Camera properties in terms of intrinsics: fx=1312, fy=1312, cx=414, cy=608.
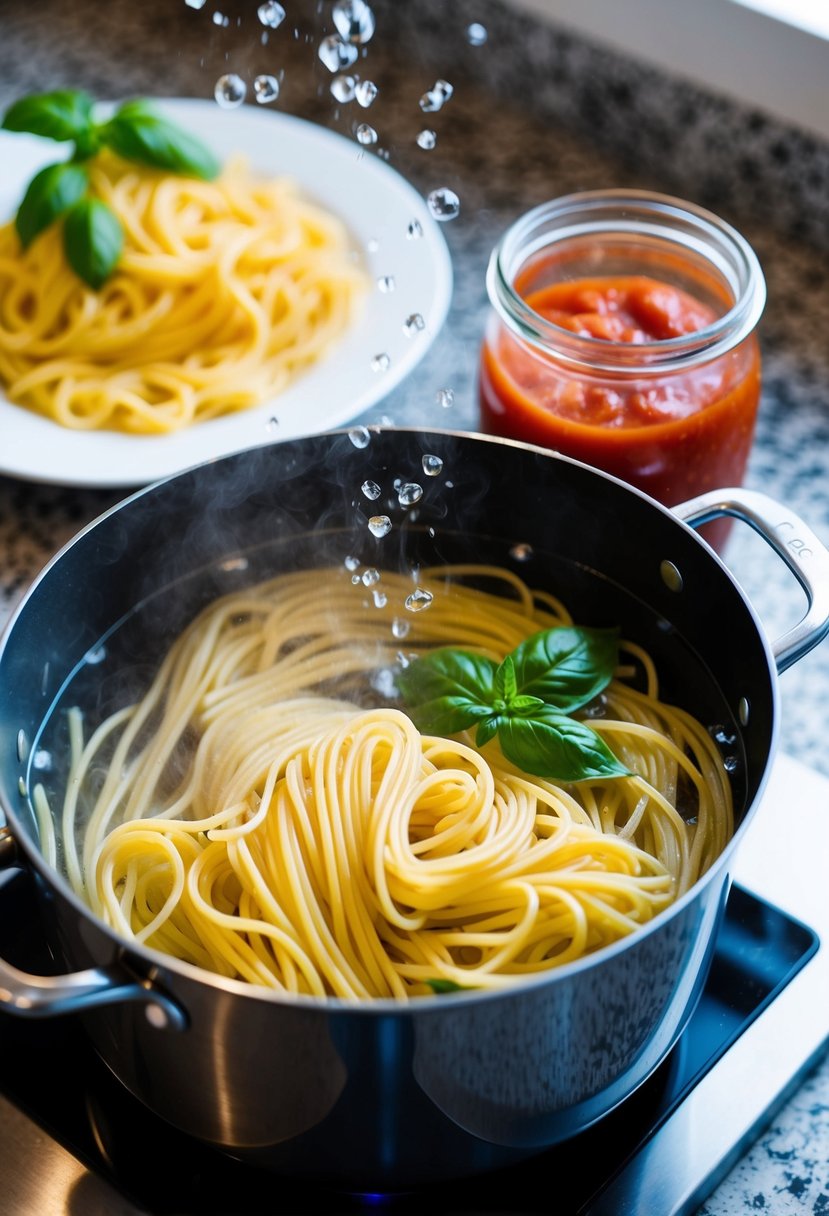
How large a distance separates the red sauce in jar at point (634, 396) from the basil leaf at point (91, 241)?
0.51 m

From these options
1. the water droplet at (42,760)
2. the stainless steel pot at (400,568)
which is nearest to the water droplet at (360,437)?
the stainless steel pot at (400,568)

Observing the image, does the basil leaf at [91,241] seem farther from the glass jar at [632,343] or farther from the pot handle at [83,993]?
the pot handle at [83,993]

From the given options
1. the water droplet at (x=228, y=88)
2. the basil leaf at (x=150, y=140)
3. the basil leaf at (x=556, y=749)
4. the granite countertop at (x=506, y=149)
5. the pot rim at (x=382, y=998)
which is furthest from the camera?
the basil leaf at (x=150, y=140)

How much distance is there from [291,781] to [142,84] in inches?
54.7

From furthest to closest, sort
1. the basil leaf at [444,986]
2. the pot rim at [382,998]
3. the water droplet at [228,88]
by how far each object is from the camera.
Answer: the water droplet at [228,88], the basil leaf at [444,986], the pot rim at [382,998]

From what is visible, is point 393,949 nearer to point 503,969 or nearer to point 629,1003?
point 503,969

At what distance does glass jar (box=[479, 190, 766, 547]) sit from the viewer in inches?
44.5

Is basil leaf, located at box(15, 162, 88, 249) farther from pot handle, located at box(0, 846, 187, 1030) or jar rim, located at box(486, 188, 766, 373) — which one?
pot handle, located at box(0, 846, 187, 1030)

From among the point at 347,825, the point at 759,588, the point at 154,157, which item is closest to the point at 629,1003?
the point at 347,825

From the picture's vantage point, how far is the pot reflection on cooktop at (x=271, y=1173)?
85cm

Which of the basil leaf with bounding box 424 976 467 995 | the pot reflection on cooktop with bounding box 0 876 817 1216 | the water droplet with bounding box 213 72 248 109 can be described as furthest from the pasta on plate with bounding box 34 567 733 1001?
the water droplet with bounding box 213 72 248 109

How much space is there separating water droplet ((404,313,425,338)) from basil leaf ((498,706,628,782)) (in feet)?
1.87

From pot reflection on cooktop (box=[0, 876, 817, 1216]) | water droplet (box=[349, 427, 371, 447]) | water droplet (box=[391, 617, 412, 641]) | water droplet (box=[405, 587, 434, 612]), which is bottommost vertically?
pot reflection on cooktop (box=[0, 876, 817, 1216])

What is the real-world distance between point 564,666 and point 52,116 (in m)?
0.92
